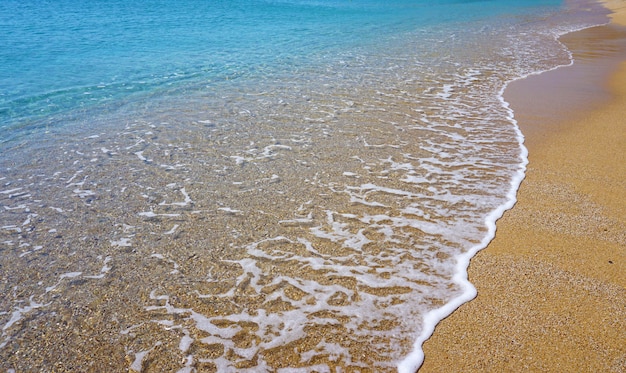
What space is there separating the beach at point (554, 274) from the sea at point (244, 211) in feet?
0.77

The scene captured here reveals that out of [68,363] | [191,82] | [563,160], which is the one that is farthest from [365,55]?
[68,363]

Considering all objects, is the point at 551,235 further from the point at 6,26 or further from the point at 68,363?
the point at 6,26

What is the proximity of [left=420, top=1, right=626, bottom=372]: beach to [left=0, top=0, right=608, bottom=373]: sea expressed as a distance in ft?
0.77

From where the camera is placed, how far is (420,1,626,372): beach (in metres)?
3.55

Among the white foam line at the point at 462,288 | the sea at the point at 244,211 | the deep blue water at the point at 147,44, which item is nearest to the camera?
the white foam line at the point at 462,288

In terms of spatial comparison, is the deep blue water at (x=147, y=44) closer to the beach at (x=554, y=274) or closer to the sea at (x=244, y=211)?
the sea at (x=244, y=211)

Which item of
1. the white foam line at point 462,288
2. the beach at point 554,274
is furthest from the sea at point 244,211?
the beach at point 554,274

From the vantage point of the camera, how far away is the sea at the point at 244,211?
385 cm

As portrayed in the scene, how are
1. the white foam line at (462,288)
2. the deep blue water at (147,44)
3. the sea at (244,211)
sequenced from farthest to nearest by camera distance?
the deep blue water at (147,44) < the sea at (244,211) < the white foam line at (462,288)

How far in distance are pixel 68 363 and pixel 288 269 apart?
219cm

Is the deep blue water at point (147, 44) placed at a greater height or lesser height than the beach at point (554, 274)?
greater

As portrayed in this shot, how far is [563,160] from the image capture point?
727 centimetres

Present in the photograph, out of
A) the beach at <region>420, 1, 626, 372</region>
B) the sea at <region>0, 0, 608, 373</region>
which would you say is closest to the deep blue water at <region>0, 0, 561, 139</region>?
the sea at <region>0, 0, 608, 373</region>

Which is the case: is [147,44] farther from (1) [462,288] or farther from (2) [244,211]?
(1) [462,288]
